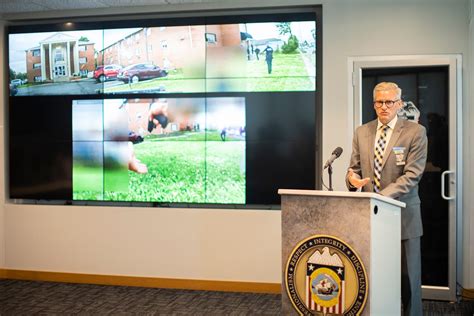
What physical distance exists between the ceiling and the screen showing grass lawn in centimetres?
100

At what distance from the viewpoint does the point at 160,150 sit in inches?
243

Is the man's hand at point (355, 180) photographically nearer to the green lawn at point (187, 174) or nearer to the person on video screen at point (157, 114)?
the green lawn at point (187, 174)

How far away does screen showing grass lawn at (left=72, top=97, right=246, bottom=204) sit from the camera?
6.04 m

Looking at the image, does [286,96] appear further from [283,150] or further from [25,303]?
[25,303]

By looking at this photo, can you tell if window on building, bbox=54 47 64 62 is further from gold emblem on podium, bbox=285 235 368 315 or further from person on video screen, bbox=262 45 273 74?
gold emblem on podium, bbox=285 235 368 315

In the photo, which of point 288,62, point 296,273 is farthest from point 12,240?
point 296,273

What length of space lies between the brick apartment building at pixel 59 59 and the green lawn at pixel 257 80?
30.2 inches

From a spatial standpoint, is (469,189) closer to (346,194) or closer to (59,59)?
(346,194)

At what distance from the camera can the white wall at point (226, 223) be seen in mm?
5645

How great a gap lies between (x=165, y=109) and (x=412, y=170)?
10.3 feet

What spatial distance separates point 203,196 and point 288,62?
5.37 ft

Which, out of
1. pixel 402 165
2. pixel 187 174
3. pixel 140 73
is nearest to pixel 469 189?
pixel 402 165

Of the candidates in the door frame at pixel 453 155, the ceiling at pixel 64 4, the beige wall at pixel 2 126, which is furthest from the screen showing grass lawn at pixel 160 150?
the door frame at pixel 453 155

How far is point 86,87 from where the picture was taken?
637cm
